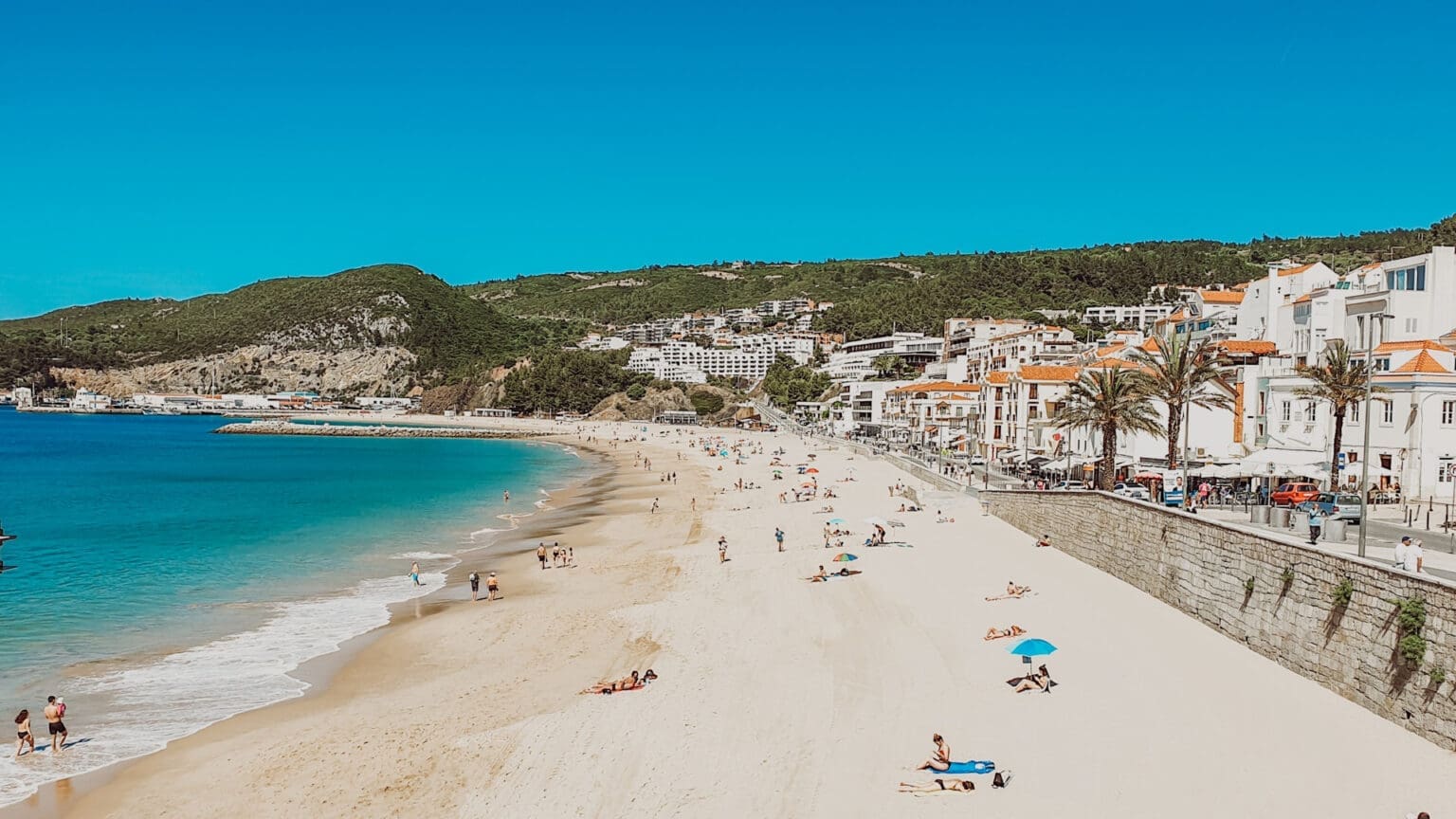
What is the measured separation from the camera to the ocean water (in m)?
17.0

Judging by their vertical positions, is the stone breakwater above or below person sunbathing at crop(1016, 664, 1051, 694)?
below

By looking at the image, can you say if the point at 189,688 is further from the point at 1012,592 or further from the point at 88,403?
the point at 88,403

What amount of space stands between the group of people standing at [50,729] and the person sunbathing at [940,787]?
12.6 m

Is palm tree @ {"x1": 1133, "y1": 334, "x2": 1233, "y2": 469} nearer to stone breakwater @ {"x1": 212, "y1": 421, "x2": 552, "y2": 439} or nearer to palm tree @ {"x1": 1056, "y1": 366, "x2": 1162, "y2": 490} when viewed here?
palm tree @ {"x1": 1056, "y1": 366, "x2": 1162, "y2": 490}

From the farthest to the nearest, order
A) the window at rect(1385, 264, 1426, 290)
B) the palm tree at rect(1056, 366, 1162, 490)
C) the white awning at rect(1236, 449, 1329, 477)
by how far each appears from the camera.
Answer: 1. the window at rect(1385, 264, 1426, 290)
2. the palm tree at rect(1056, 366, 1162, 490)
3. the white awning at rect(1236, 449, 1329, 477)

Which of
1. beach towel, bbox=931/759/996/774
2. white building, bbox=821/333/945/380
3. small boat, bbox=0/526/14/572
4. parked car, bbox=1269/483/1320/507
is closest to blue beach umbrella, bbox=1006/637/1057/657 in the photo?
beach towel, bbox=931/759/996/774

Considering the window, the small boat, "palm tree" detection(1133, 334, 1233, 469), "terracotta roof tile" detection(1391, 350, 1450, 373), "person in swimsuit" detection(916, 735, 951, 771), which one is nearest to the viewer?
"person in swimsuit" detection(916, 735, 951, 771)

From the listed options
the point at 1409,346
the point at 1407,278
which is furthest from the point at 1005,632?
the point at 1407,278

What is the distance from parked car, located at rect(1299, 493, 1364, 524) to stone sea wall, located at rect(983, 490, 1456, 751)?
524cm

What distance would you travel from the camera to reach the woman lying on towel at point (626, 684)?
16172mm

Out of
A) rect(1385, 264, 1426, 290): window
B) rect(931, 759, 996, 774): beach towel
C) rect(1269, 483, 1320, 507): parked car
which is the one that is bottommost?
rect(931, 759, 996, 774): beach towel

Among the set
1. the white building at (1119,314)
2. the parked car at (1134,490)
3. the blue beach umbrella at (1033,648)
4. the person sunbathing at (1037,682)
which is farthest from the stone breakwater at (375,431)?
the person sunbathing at (1037,682)

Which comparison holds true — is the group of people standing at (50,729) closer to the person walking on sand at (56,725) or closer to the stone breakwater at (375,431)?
the person walking on sand at (56,725)

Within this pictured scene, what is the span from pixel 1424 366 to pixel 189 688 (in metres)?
32.7
